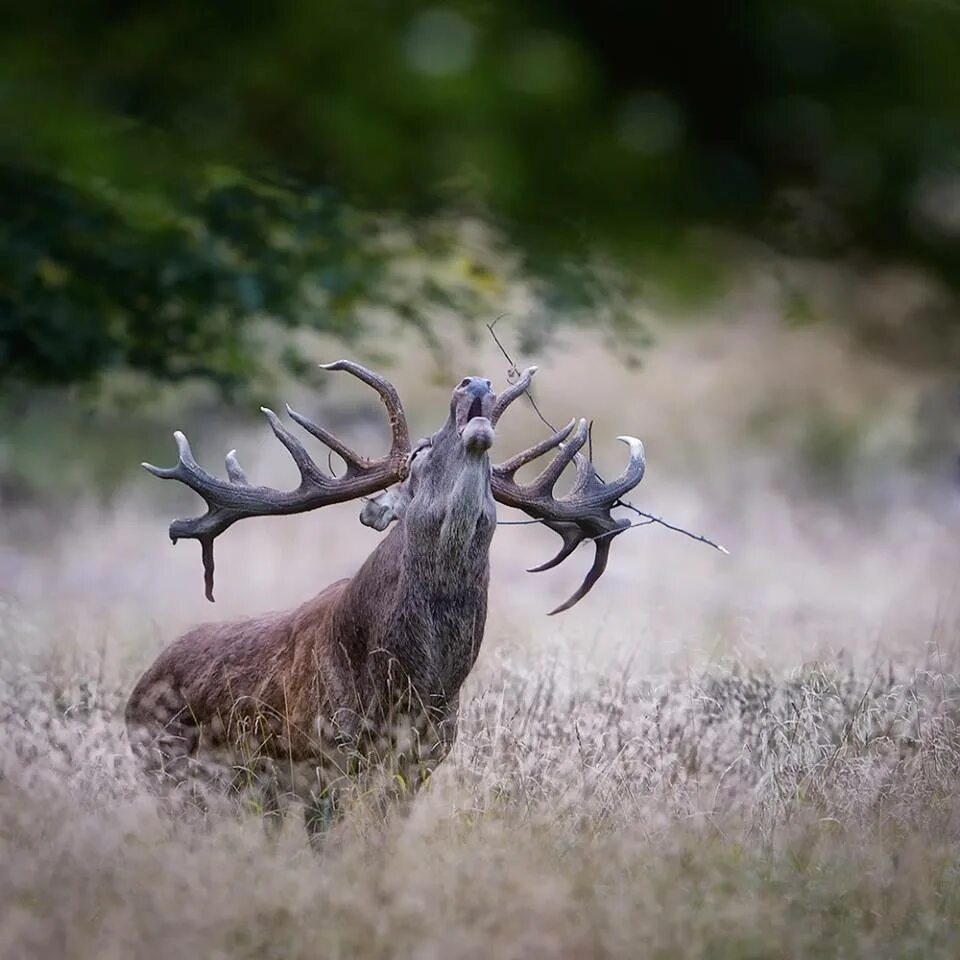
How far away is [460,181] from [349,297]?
9055 mm

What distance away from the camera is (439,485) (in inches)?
209

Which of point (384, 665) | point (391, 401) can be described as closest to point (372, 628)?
point (384, 665)

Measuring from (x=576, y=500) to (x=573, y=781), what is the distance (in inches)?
47.9

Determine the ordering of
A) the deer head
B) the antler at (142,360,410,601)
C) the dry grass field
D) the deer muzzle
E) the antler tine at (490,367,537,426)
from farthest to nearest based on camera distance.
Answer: the antler at (142,360,410,601) < the antler tine at (490,367,537,426) < the deer head < the deer muzzle < the dry grass field

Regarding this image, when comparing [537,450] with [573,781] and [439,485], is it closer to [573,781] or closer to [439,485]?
[439,485]

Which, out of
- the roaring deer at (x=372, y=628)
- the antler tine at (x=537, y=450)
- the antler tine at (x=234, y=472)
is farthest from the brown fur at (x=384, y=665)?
the antler tine at (x=234, y=472)

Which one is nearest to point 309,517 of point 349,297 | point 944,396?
point 349,297

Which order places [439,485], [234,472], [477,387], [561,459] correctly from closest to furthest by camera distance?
[477,387], [439,485], [561,459], [234,472]

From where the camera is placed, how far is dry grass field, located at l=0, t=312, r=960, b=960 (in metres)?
3.79

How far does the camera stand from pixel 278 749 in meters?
5.33

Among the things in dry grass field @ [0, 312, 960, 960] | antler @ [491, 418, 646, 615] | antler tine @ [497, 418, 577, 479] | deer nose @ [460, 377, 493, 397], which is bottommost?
dry grass field @ [0, 312, 960, 960]

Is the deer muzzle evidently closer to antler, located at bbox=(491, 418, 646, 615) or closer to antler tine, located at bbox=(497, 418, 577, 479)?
antler tine, located at bbox=(497, 418, 577, 479)

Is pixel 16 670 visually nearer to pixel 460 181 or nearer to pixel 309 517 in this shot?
pixel 460 181

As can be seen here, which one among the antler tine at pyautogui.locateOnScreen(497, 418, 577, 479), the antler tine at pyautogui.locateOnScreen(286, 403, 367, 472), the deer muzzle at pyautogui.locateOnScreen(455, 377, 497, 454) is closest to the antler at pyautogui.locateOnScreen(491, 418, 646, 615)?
the antler tine at pyautogui.locateOnScreen(497, 418, 577, 479)
